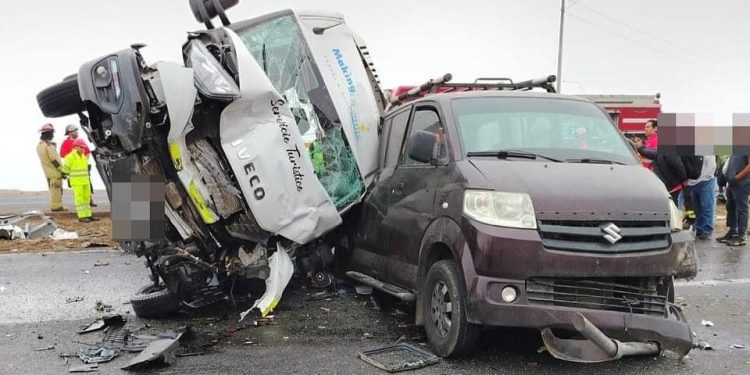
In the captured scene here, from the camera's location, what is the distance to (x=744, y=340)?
4910mm

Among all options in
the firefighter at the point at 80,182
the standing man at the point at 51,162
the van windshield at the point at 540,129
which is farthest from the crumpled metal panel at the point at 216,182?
the standing man at the point at 51,162

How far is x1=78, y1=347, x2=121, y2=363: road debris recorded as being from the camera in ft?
14.4

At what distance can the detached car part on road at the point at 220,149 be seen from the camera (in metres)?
4.83

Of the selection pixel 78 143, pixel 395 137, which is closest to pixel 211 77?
pixel 395 137

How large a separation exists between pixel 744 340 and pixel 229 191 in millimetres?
4288

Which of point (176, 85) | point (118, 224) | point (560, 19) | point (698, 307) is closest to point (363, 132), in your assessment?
point (176, 85)

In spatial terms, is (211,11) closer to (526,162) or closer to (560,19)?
(526,162)

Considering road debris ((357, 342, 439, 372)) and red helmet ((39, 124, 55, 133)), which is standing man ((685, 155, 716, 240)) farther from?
red helmet ((39, 124, 55, 133))

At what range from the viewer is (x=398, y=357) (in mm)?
4359

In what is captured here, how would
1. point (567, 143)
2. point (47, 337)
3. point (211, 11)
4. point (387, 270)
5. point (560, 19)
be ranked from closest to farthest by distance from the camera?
point (567, 143)
point (47, 337)
point (387, 270)
point (211, 11)
point (560, 19)

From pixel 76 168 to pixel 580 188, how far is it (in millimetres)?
11042

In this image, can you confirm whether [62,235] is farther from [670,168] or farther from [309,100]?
[670,168]

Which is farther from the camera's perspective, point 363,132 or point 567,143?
point 363,132

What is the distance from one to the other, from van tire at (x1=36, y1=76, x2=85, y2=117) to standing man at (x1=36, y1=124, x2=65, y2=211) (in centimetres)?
906
